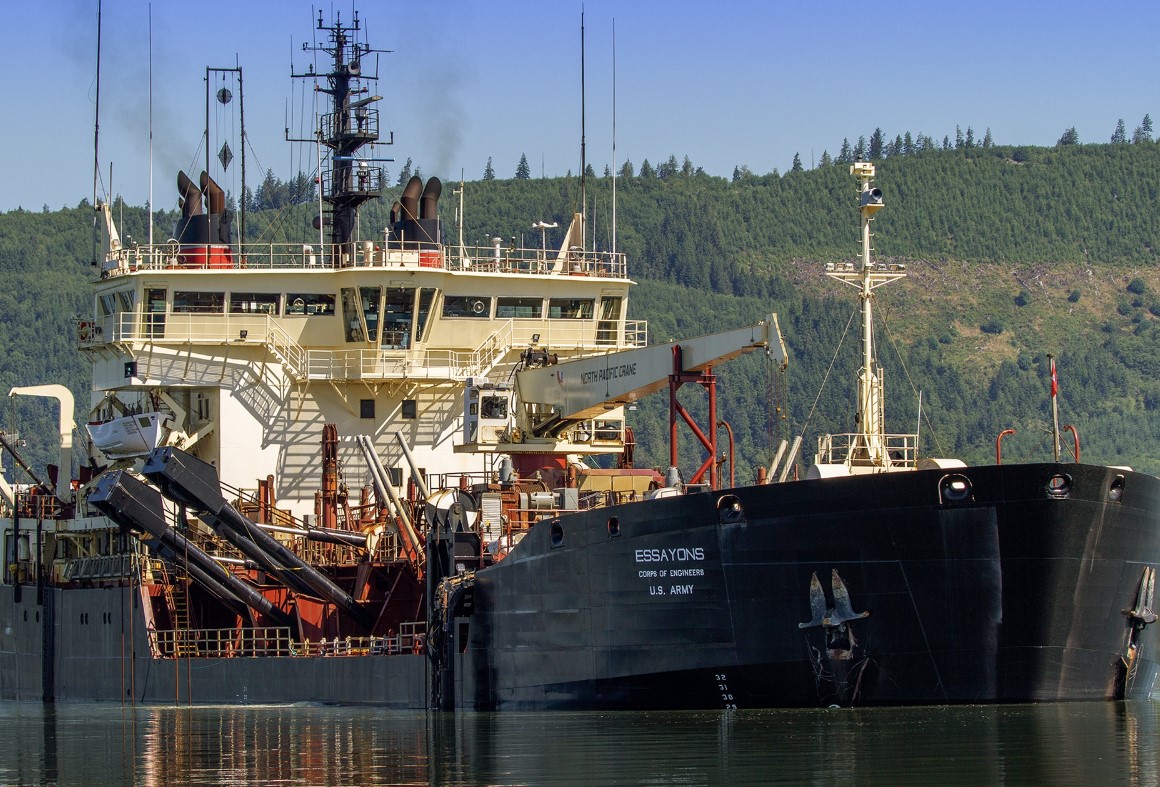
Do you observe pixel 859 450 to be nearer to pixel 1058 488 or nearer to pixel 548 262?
pixel 1058 488

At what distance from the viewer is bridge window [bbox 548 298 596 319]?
4159 cm

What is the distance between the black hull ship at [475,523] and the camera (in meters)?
27.3

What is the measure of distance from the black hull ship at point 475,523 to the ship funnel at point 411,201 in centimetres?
9

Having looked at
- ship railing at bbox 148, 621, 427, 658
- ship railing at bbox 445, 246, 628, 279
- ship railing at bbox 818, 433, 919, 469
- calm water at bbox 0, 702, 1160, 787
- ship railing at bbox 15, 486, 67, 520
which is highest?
ship railing at bbox 445, 246, 628, 279

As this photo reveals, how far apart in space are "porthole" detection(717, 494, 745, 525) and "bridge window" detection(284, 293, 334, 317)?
14.5m

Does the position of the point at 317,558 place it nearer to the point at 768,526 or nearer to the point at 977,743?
the point at 768,526

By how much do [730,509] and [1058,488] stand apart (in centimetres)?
455

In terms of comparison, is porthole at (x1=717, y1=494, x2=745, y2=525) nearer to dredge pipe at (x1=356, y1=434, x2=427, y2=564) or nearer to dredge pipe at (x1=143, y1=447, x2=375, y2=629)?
dredge pipe at (x1=356, y1=434, x2=427, y2=564)

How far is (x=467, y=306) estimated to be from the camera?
40.9 meters

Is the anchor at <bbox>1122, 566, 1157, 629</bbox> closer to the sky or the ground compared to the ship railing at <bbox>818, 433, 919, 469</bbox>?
closer to the ground

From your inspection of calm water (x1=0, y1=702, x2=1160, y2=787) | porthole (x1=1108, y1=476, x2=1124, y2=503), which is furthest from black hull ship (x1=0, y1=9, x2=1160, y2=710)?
calm water (x1=0, y1=702, x2=1160, y2=787)

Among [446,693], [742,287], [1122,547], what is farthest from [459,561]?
[742,287]

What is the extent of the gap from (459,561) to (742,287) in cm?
16678

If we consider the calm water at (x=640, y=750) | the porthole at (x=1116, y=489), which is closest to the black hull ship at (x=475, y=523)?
the porthole at (x=1116, y=489)
